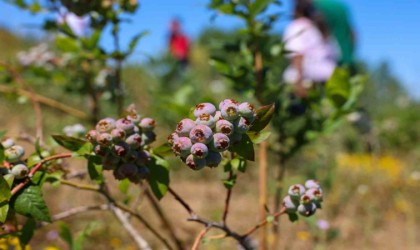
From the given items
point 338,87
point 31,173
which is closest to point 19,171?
point 31,173

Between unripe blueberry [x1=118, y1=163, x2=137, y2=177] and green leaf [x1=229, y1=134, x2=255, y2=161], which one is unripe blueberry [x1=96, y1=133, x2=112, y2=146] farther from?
green leaf [x1=229, y1=134, x2=255, y2=161]

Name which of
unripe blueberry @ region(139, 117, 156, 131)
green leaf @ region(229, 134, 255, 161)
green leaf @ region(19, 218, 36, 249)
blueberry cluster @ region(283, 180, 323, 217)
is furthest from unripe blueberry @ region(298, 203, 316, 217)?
green leaf @ region(19, 218, 36, 249)

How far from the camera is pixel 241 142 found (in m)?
0.72

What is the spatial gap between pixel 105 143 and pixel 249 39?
2.49ft

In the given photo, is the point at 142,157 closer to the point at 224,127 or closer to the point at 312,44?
the point at 224,127

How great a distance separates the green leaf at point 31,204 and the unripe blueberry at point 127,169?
137mm

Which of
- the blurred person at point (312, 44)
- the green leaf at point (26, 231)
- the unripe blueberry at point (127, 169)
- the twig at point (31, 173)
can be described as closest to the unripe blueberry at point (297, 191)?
the unripe blueberry at point (127, 169)

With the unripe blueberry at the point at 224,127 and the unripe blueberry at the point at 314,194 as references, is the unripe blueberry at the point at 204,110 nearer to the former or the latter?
the unripe blueberry at the point at 224,127

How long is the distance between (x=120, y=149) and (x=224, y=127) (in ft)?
0.60

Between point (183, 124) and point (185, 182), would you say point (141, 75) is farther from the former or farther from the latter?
point (183, 124)

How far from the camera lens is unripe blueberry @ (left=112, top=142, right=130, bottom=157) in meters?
0.75

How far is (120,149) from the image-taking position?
749 millimetres

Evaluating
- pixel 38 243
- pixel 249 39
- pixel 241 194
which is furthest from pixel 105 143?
pixel 241 194

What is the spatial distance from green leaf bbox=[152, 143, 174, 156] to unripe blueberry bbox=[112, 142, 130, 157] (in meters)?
0.09
